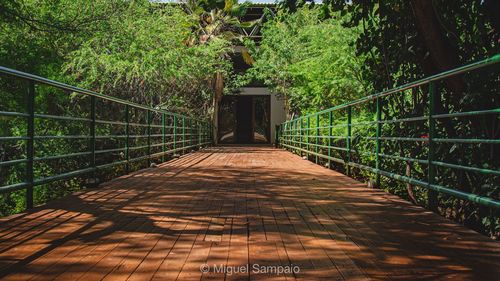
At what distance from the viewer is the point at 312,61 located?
1368 centimetres

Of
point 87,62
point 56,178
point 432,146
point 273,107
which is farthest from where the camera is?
point 273,107

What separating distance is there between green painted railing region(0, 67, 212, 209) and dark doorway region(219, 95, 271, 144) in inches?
199

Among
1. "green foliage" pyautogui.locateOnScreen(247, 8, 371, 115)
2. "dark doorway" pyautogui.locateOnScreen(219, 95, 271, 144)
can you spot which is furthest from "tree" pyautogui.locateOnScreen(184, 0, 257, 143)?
"dark doorway" pyautogui.locateOnScreen(219, 95, 271, 144)

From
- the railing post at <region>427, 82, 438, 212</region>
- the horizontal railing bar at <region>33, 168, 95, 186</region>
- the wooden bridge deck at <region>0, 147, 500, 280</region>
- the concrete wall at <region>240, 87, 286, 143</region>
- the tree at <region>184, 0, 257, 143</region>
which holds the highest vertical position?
the tree at <region>184, 0, 257, 143</region>

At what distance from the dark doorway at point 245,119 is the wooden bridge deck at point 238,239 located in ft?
72.7

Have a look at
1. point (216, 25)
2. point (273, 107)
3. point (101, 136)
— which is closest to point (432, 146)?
point (101, 136)

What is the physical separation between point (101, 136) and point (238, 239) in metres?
3.39

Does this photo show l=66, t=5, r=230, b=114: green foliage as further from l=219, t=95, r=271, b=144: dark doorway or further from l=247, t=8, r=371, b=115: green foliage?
l=219, t=95, r=271, b=144: dark doorway

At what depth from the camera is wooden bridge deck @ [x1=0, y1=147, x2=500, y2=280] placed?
224 centimetres

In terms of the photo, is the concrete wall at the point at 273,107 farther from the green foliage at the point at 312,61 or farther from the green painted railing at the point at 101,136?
the green painted railing at the point at 101,136

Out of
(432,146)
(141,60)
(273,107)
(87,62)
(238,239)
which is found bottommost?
(238,239)

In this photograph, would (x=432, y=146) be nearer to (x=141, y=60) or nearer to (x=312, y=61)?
(x=312, y=61)

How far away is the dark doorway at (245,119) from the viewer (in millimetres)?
26875

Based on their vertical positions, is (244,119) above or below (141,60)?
below
